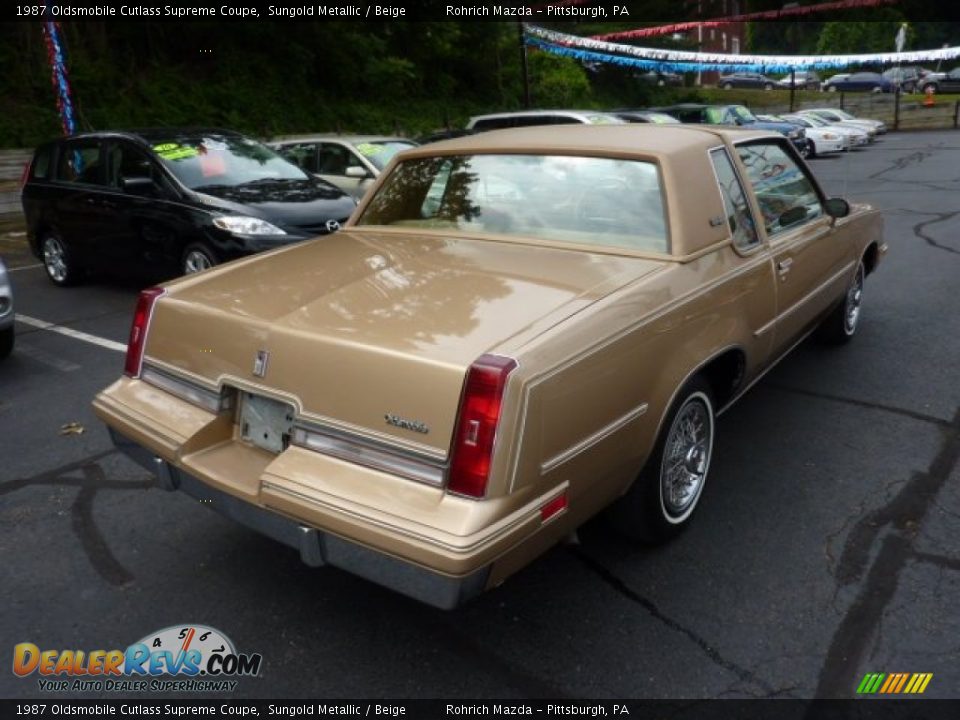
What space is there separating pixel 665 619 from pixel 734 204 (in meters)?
1.92

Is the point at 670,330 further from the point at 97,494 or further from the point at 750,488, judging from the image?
the point at 97,494

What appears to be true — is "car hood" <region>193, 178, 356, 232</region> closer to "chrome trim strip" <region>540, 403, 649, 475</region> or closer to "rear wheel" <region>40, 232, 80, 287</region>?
"rear wheel" <region>40, 232, 80, 287</region>

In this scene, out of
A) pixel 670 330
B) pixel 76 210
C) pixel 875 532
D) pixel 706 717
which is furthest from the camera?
pixel 76 210

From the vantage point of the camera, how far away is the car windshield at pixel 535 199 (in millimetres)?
3346

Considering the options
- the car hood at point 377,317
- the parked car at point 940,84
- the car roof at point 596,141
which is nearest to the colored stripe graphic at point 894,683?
the car hood at point 377,317

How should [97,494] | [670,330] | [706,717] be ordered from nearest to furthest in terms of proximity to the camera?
[706,717] < [670,330] < [97,494]

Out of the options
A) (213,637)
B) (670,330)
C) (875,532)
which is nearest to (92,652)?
(213,637)

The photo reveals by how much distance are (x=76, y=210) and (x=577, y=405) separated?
717 cm

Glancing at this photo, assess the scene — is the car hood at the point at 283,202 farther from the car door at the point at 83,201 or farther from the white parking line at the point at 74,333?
the white parking line at the point at 74,333

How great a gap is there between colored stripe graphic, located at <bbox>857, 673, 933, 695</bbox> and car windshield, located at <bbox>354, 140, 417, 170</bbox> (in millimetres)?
8853

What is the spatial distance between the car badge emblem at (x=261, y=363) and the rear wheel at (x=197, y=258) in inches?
178

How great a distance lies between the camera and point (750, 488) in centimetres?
375

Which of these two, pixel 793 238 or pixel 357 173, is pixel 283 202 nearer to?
pixel 357 173

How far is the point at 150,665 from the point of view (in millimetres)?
2699
